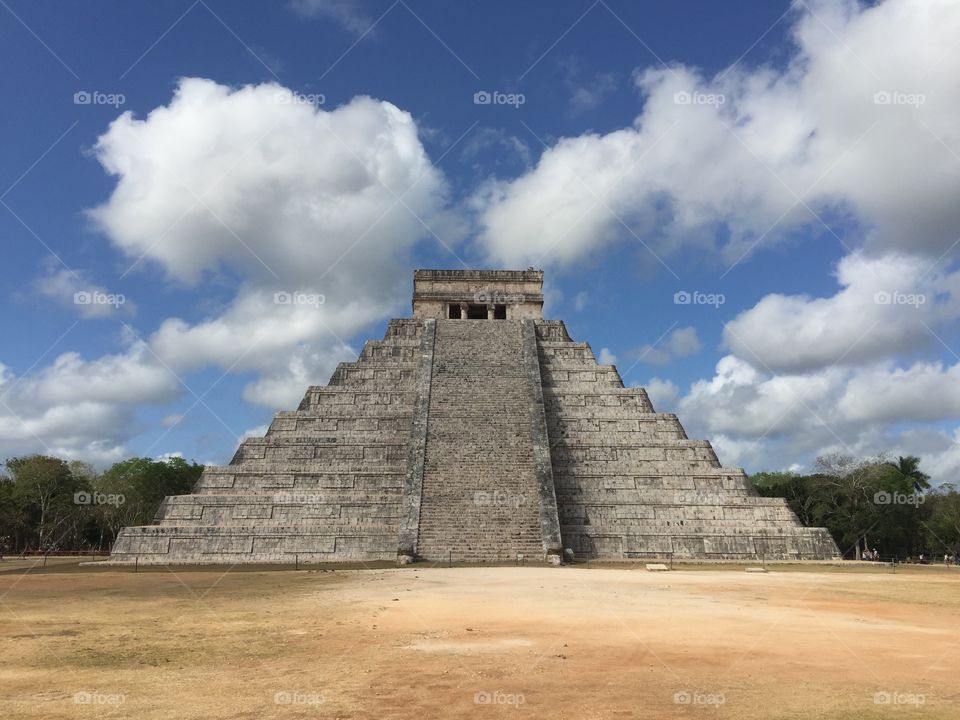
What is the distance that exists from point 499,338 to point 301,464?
10707 mm

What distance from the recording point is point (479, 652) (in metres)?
6.92

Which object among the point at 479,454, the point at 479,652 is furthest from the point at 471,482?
the point at 479,652

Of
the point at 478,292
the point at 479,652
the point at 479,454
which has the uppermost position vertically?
the point at 478,292

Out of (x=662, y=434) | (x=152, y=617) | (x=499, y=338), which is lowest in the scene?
(x=152, y=617)

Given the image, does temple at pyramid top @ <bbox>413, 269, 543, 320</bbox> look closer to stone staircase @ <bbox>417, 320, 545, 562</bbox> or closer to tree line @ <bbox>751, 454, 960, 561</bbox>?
stone staircase @ <bbox>417, 320, 545, 562</bbox>

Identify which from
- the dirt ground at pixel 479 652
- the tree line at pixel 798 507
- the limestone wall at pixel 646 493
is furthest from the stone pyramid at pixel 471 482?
the tree line at pixel 798 507

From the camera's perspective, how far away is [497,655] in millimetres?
6777

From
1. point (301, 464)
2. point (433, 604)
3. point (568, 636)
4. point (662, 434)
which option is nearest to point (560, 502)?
point (662, 434)

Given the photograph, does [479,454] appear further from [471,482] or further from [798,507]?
[798,507]

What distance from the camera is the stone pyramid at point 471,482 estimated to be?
776 inches

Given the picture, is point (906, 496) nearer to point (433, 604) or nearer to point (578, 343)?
point (578, 343)

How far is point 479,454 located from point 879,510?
90.3ft

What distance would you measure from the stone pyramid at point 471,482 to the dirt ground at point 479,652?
264 inches

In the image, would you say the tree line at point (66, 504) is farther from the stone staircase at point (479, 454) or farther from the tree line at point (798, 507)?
the stone staircase at point (479, 454)
